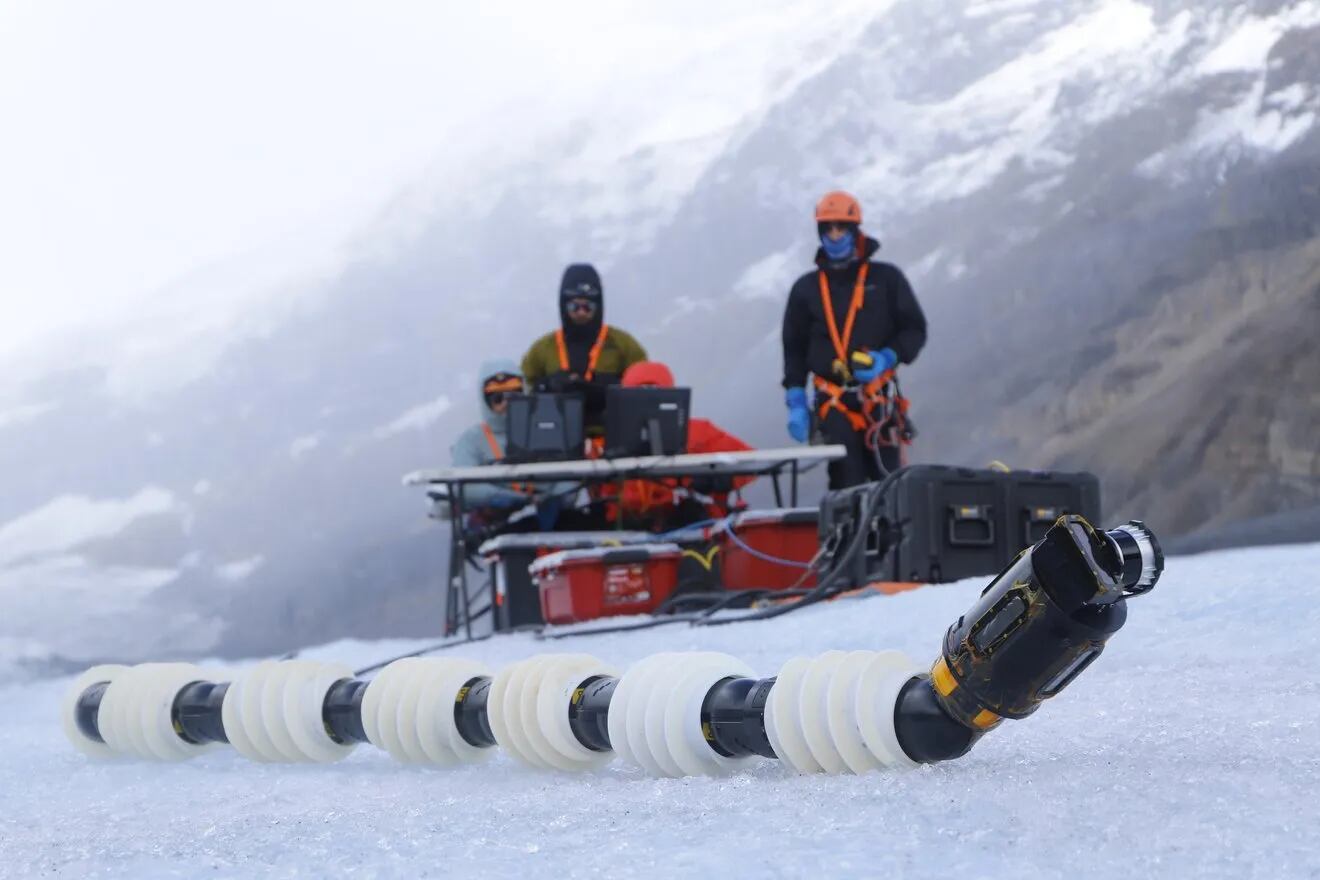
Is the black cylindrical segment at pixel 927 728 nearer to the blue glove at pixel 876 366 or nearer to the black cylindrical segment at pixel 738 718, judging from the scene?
the black cylindrical segment at pixel 738 718

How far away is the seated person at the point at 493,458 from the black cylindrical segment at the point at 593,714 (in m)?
3.73

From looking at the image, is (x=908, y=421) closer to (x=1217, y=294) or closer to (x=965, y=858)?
(x=965, y=858)

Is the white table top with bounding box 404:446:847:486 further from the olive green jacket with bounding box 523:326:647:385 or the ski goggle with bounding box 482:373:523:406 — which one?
the olive green jacket with bounding box 523:326:647:385

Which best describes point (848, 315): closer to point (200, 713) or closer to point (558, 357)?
point (558, 357)

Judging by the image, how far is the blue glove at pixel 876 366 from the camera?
525cm

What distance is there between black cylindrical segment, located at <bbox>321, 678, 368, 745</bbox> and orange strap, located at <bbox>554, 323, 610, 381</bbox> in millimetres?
3707

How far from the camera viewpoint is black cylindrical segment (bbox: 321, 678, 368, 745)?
7.19 ft

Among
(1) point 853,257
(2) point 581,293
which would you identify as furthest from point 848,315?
(2) point 581,293

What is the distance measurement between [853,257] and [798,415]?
603mm

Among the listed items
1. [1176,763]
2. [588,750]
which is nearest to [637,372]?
[588,750]

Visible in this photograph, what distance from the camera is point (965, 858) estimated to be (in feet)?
3.63

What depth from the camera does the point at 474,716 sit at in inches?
79.9

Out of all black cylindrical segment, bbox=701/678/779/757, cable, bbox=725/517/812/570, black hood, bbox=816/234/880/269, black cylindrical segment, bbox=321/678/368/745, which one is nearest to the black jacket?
black hood, bbox=816/234/880/269

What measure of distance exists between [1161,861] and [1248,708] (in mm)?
859
